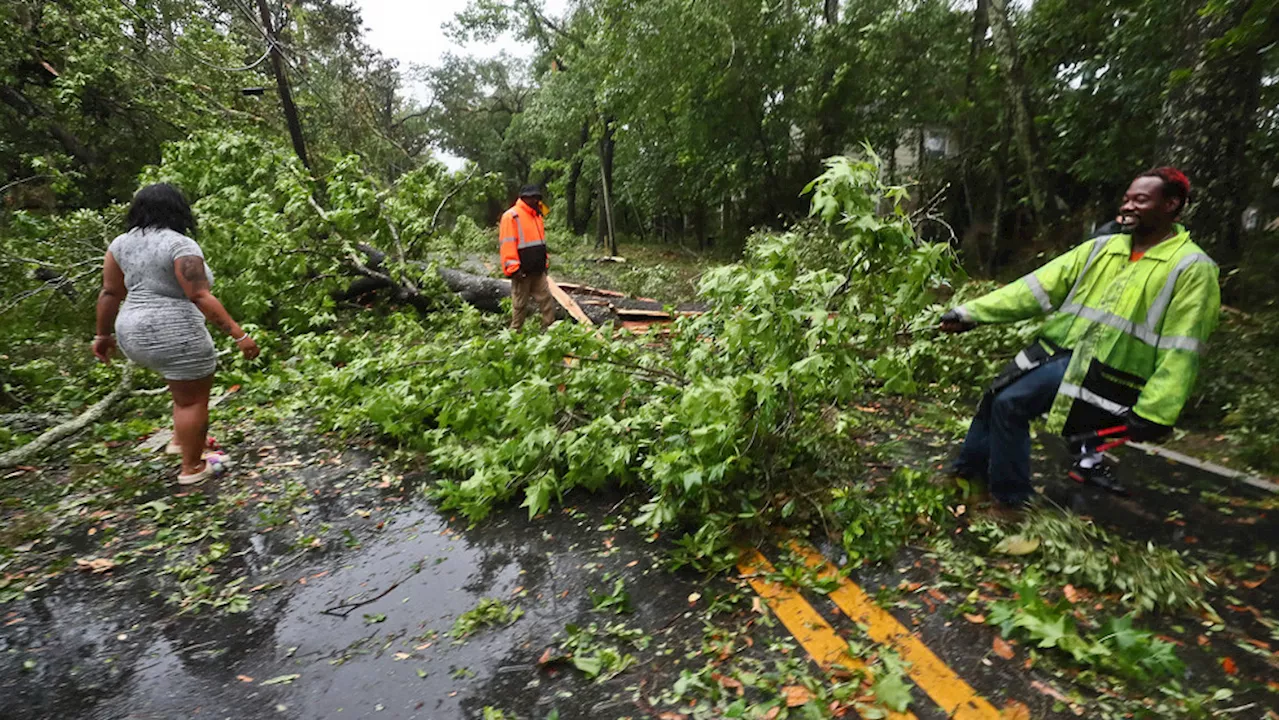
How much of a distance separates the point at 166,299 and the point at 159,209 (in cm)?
52

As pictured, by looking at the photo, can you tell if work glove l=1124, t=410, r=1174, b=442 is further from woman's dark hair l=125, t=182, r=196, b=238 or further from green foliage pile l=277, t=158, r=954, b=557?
woman's dark hair l=125, t=182, r=196, b=238

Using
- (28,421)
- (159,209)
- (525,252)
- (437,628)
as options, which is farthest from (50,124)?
(437,628)

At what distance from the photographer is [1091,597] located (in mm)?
2555

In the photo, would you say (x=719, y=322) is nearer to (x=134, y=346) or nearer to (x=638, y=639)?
(x=638, y=639)

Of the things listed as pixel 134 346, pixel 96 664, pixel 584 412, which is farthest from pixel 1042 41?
pixel 96 664

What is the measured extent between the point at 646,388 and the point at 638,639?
1.90 metres

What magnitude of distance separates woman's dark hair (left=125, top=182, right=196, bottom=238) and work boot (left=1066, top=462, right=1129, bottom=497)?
5.39 meters

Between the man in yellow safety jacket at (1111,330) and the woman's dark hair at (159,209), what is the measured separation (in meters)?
4.34

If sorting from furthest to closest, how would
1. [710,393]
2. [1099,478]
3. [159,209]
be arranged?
[159,209] → [1099,478] → [710,393]

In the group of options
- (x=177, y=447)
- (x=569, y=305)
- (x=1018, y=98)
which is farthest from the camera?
(x=1018, y=98)

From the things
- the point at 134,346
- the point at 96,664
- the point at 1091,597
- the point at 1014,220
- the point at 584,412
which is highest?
the point at 1014,220

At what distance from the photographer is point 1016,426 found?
3.04 m

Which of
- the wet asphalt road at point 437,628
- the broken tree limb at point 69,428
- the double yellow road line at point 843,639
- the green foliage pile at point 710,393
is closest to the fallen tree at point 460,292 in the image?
the broken tree limb at point 69,428

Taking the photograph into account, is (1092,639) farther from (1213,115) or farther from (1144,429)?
(1213,115)
